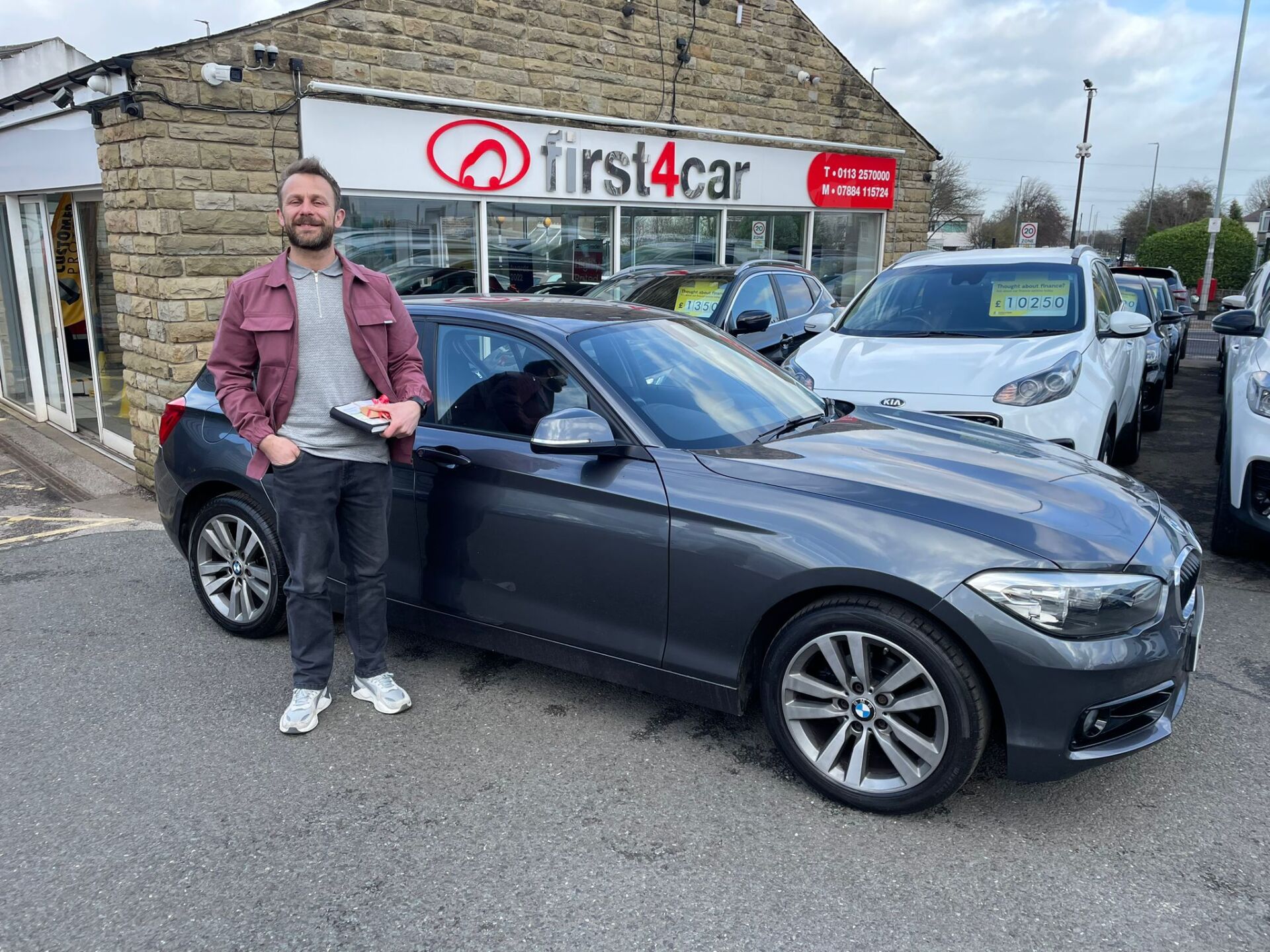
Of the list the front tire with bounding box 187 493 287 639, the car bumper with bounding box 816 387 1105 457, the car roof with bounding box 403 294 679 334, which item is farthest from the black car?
the front tire with bounding box 187 493 287 639

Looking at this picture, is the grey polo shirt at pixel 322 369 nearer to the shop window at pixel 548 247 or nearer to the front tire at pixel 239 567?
the front tire at pixel 239 567

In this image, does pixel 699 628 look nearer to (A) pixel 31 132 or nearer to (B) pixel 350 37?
(B) pixel 350 37

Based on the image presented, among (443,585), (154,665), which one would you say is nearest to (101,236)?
(154,665)

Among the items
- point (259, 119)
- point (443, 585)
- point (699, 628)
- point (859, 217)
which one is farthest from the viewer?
point (859, 217)

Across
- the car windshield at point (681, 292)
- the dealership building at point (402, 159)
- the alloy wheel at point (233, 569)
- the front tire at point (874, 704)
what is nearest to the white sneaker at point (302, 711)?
the alloy wheel at point (233, 569)

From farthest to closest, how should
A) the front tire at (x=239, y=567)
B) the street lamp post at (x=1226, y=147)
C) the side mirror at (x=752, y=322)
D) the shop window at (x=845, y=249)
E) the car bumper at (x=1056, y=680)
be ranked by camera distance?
the street lamp post at (x=1226, y=147), the shop window at (x=845, y=249), the side mirror at (x=752, y=322), the front tire at (x=239, y=567), the car bumper at (x=1056, y=680)

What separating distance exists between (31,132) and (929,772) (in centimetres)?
921

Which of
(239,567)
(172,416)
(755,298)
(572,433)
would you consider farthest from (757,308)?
(572,433)

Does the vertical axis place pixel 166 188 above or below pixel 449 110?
below

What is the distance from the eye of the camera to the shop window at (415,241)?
8.65m

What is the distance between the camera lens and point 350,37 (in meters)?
8.01

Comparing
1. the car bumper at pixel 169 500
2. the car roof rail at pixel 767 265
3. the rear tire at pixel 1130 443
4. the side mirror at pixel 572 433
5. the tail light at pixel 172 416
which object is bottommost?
the rear tire at pixel 1130 443

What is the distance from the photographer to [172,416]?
15.1 ft

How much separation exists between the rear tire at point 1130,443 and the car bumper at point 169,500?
658 cm
